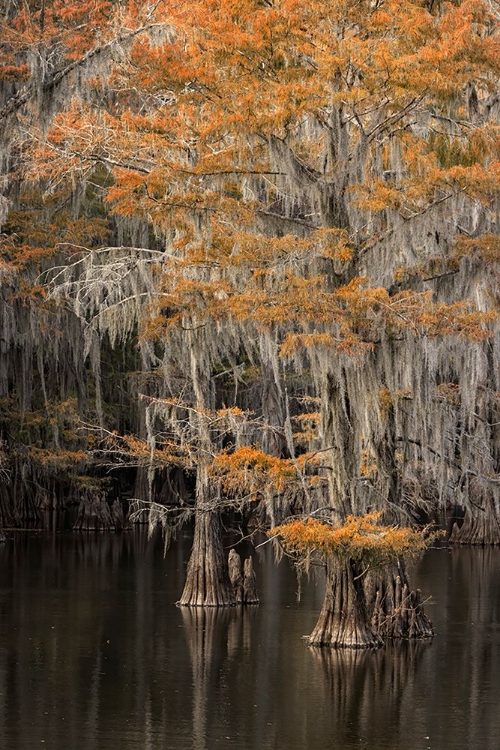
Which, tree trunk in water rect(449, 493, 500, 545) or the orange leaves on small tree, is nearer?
the orange leaves on small tree

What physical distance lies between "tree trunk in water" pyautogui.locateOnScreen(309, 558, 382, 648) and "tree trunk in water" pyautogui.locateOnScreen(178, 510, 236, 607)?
330 cm

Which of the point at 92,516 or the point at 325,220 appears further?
the point at 92,516

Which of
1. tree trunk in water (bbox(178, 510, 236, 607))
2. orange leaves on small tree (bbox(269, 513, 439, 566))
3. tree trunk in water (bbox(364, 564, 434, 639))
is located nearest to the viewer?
orange leaves on small tree (bbox(269, 513, 439, 566))

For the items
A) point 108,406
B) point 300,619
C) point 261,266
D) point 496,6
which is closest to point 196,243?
point 261,266

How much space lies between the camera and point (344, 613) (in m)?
13.7

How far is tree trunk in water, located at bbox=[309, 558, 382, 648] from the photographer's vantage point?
13.5 m

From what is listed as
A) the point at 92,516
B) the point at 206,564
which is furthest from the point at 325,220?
the point at 92,516

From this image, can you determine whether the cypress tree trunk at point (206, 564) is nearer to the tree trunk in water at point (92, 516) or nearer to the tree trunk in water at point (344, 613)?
the tree trunk in water at point (344, 613)

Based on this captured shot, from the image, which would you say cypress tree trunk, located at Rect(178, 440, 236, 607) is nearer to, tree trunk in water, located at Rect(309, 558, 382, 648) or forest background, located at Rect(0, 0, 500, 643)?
forest background, located at Rect(0, 0, 500, 643)

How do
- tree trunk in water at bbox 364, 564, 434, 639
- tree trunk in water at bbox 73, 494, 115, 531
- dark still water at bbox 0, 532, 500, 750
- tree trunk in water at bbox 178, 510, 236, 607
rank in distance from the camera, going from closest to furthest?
dark still water at bbox 0, 532, 500, 750 → tree trunk in water at bbox 364, 564, 434, 639 → tree trunk in water at bbox 178, 510, 236, 607 → tree trunk in water at bbox 73, 494, 115, 531

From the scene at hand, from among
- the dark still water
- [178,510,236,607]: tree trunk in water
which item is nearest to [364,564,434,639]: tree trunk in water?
→ the dark still water

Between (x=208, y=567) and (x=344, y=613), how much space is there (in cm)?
367

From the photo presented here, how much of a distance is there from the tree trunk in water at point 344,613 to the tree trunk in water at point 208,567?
3296 millimetres

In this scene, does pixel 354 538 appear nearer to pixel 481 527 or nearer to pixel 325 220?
pixel 325 220
